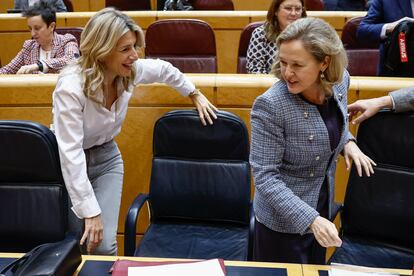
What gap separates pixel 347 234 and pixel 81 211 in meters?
0.96

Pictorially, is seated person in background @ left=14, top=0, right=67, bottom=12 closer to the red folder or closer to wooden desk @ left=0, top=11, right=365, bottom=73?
wooden desk @ left=0, top=11, right=365, bottom=73

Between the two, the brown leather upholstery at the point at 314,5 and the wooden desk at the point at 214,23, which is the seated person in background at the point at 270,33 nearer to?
the wooden desk at the point at 214,23

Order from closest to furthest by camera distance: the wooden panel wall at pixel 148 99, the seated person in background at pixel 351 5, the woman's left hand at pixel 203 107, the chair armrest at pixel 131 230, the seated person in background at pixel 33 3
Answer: the chair armrest at pixel 131 230 → the woman's left hand at pixel 203 107 → the wooden panel wall at pixel 148 99 → the seated person in background at pixel 33 3 → the seated person in background at pixel 351 5

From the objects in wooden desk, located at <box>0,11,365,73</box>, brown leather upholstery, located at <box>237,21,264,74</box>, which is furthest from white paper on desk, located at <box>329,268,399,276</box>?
wooden desk, located at <box>0,11,365,73</box>

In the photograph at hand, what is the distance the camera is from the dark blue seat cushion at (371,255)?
69.1 inches

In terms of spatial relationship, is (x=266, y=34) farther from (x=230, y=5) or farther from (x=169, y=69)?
(x=230, y=5)

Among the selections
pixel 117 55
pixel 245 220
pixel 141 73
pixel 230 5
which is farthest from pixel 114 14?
pixel 230 5

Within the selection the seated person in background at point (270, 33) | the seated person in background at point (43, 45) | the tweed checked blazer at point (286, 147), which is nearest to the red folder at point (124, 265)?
the tweed checked blazer at point (286, 147)

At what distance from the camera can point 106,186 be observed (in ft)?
6.25

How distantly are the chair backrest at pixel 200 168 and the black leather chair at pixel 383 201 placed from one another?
0.41 metres

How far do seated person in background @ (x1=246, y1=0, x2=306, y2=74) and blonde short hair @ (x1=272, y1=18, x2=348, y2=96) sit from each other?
3.93 feet

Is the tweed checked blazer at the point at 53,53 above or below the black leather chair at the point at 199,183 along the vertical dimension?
above

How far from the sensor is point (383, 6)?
243cm

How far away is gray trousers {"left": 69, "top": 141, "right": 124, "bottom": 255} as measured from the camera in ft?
6.07
